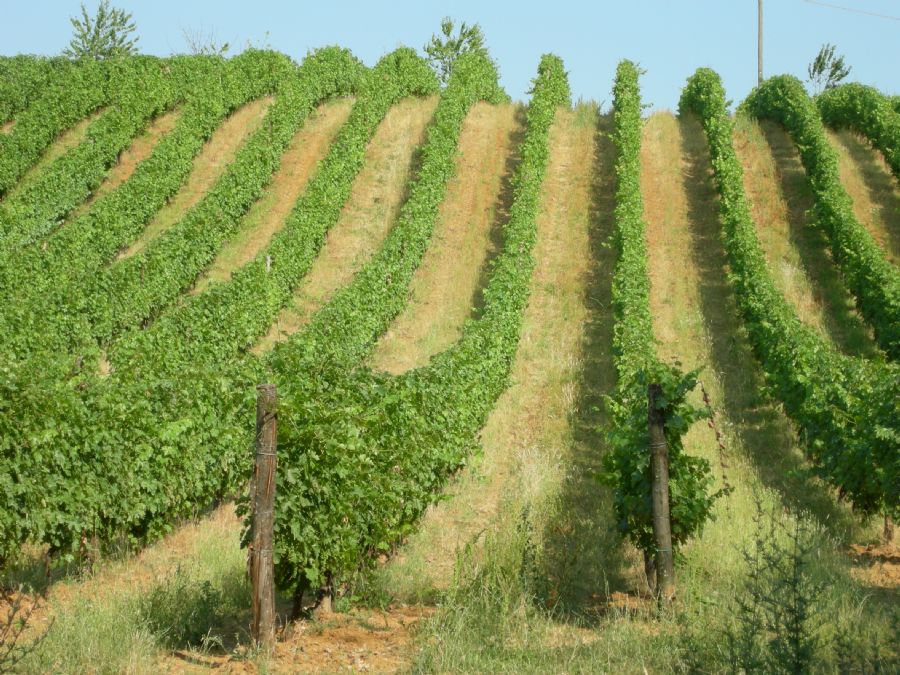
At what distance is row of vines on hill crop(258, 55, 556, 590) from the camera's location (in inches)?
375

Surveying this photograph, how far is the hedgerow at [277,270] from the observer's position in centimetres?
2072

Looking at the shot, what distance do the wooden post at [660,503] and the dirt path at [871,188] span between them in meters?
20.1

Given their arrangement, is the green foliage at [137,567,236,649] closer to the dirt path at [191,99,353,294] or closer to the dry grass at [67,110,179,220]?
the dirt path at [191,99,353,294]

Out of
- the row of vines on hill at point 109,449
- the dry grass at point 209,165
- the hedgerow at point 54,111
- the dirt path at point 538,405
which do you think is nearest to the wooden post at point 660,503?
the dirt path at point 538,405

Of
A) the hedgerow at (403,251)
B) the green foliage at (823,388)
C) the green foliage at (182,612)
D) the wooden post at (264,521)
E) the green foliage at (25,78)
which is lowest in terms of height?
the green foliage at (182,612)

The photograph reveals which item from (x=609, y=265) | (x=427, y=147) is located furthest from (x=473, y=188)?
(x=609, y=265)

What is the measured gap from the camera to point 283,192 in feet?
114

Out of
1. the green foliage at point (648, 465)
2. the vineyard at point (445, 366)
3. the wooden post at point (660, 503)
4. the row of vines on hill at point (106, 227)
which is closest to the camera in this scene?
the vineyard at point (445, 366)

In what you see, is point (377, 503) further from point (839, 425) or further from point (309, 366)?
point (839, 425)

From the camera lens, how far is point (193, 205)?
3353cm

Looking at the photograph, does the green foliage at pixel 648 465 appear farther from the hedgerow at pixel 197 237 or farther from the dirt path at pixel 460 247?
the hedgerow at pixel 197 237

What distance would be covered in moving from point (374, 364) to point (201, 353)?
162 inches

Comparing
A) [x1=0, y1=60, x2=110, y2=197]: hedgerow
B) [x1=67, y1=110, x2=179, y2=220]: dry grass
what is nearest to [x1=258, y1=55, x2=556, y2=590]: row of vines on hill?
[x1=67, y1=110, x2=179, y2=220]: dry grass

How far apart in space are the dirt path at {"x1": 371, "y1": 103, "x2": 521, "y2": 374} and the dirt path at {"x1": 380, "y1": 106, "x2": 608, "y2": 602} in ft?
5.39
